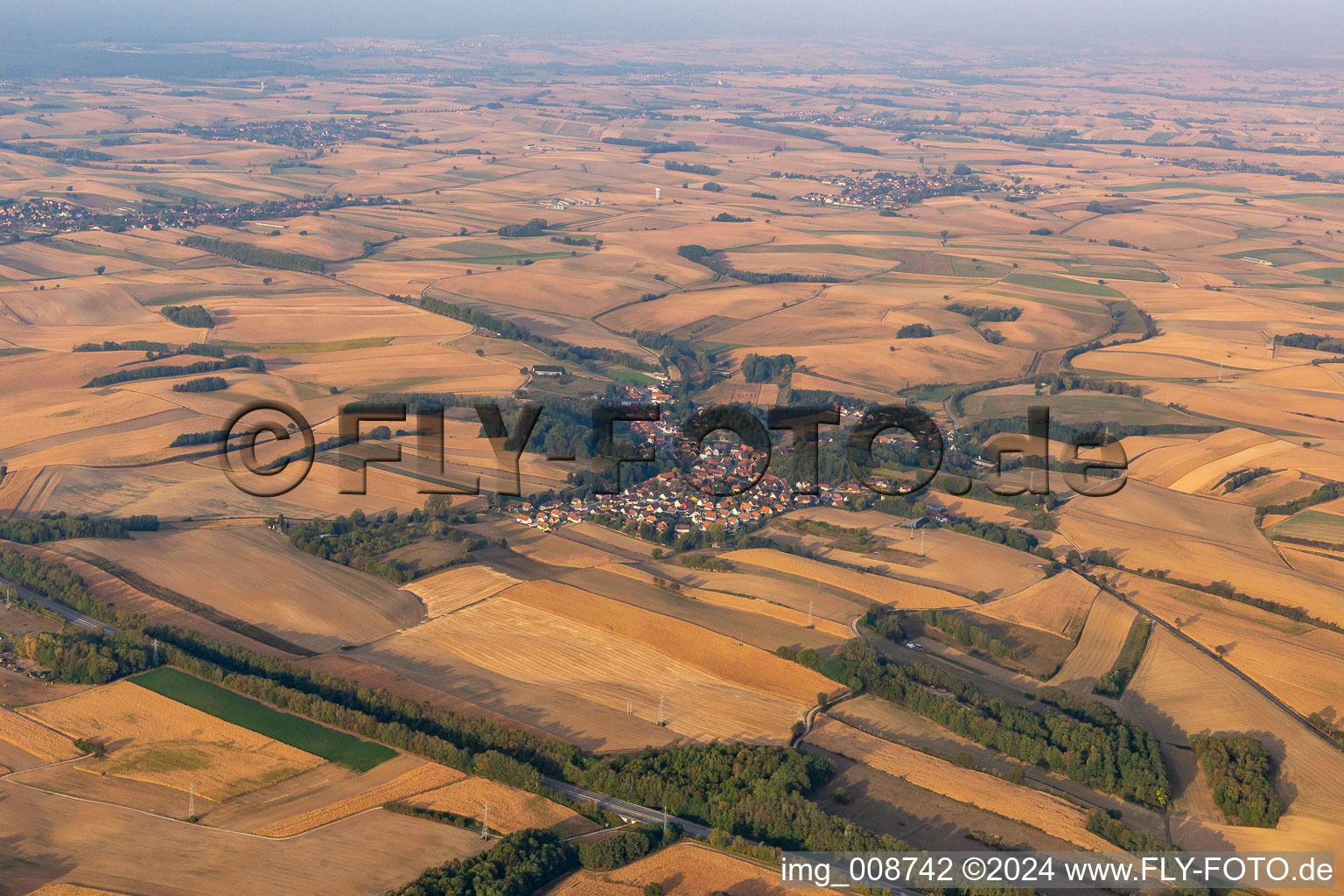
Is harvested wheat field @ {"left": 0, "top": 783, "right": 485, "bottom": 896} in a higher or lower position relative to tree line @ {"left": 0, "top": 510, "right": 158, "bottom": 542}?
lower

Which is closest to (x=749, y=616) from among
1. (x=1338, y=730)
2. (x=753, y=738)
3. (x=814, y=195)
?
(x=753, y=738)

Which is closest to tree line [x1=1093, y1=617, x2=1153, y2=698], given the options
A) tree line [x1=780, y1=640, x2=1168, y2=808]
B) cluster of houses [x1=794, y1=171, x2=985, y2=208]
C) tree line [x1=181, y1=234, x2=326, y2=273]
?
tree line [x1=780, y1=640, x2=1168, y2=808]

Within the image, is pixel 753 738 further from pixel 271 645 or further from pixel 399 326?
pixel 399 326

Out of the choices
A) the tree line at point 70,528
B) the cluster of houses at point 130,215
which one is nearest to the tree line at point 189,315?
the cluster of houses at point 130,215

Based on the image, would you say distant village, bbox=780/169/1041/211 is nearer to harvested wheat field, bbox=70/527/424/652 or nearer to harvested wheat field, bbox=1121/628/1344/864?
harvested wheat field, bbox=1121/628/1344/864

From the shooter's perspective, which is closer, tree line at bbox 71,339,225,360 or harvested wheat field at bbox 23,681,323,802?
harvested wheat field at bbox 23,681,323,802
